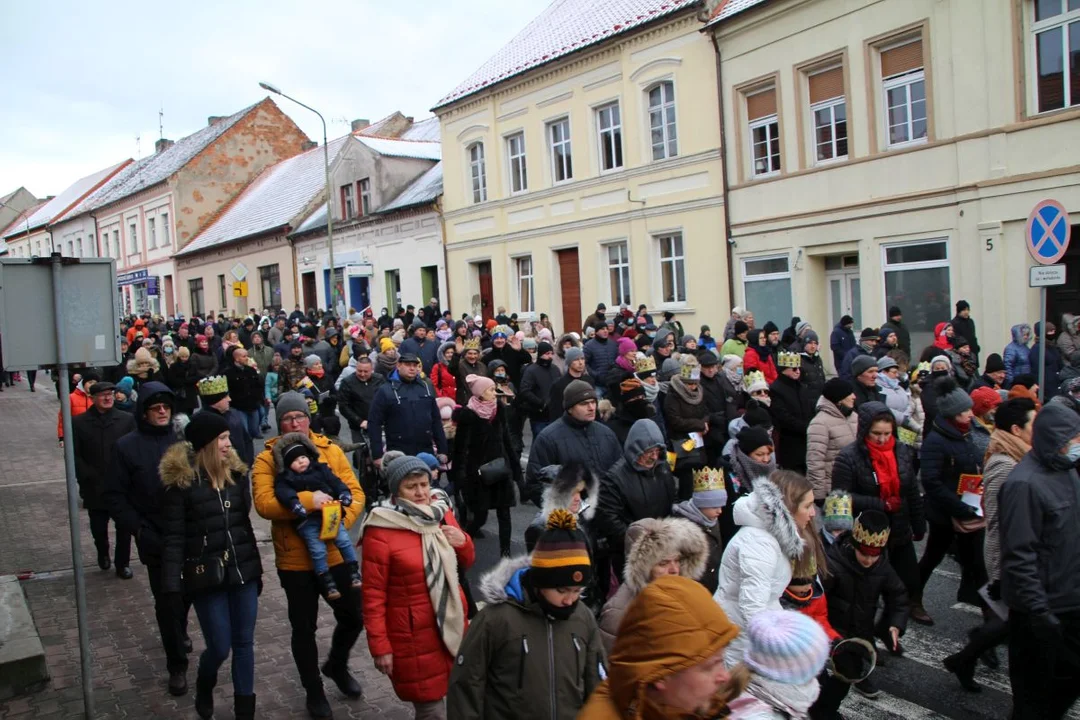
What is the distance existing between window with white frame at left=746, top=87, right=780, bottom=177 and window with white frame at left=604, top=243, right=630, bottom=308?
14.9ft

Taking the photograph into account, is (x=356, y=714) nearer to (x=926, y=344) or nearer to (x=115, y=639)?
(x=115, y=639)

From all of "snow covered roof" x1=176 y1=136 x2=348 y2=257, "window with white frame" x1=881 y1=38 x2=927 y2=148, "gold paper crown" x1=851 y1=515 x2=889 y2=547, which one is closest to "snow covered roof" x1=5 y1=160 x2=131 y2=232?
"snow covered roof" x1=176 y1=136 x2=348 y2=257

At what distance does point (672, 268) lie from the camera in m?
22.5

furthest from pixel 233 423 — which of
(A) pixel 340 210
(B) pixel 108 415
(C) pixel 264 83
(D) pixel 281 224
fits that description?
(D) pixel 281 224

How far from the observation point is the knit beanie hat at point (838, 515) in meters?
5.38

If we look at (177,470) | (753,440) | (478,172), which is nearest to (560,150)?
(478,172)

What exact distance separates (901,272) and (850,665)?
14389 mm

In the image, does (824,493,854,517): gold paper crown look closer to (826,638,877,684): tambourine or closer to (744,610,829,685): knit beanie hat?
(826,638,877,684): tambourine

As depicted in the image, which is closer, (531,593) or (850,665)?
(531,593)

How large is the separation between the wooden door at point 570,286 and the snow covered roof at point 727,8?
7194 mm

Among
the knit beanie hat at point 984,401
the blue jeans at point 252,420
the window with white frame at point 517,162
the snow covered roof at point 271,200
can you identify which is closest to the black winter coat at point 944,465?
the knit beanie hat at point 984,401

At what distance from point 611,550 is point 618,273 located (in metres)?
18.4

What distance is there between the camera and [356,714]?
547 centimetres

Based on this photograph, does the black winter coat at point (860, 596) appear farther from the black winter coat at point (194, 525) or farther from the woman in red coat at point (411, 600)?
the black winter coat at point (194, 525)
